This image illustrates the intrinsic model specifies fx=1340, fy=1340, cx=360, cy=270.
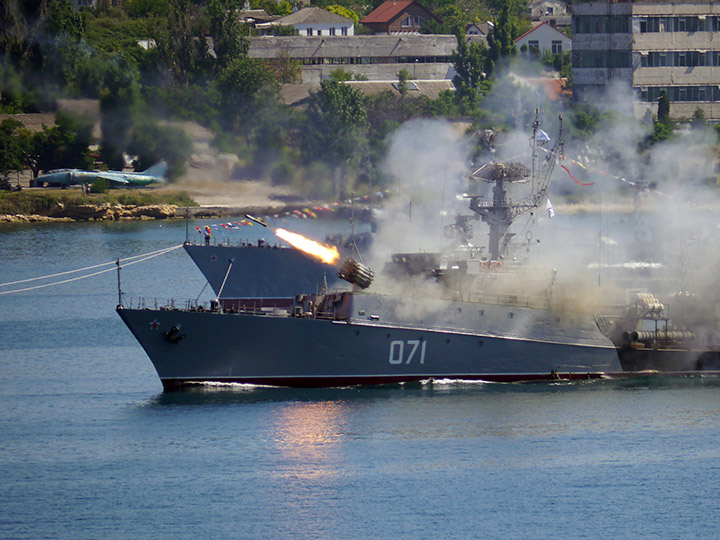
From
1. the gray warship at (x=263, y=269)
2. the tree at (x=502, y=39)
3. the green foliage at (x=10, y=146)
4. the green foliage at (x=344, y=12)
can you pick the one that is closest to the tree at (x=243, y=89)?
the green foliage at (x=10, y=146)

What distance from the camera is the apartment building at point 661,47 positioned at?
308ft

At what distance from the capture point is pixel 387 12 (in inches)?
5497

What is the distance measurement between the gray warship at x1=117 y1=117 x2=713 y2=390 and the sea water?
1.83 feet

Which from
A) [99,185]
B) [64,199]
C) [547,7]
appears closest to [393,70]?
[99,185]

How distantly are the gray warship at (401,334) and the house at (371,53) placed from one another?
78772 mm

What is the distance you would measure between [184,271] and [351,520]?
4171cm

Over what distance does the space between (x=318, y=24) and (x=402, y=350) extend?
9755cm

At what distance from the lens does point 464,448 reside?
120ft

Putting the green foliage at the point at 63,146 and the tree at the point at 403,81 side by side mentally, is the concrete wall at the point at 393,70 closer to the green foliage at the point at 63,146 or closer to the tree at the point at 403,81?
the tree at the point at 403,81

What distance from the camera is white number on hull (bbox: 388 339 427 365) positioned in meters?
41.6

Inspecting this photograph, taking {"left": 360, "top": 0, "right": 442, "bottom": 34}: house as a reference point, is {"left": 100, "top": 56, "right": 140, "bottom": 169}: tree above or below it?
below

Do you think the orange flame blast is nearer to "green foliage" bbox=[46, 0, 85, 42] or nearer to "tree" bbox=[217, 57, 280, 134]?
"tree" bbox=[217, 57, 280, 134]

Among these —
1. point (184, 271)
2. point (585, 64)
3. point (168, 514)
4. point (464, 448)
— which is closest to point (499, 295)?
point (464, 448)

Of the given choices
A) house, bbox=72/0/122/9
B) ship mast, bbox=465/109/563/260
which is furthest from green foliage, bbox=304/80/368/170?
house, bbox=72/0/122/9
